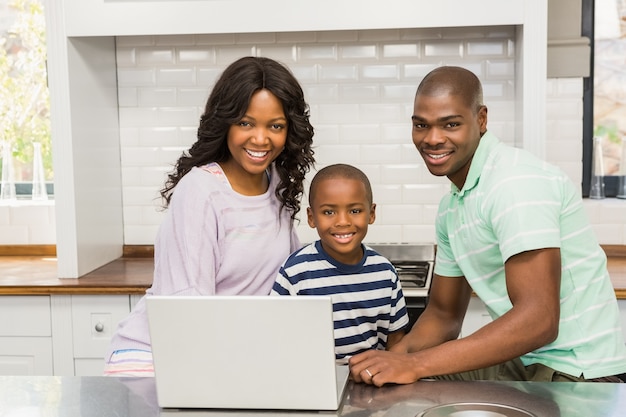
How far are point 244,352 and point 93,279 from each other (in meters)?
2.06

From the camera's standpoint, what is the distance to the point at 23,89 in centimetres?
433

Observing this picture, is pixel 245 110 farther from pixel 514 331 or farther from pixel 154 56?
pixel 154 56

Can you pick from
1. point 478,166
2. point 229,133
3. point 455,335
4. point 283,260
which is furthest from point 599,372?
point 229,133

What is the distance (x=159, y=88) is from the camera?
4000mm

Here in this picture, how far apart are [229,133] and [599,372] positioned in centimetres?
117

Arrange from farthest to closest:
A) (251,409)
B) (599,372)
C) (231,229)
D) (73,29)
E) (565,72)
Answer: (565,72) < (73,29) < (231,229) < (599,372) < (251,409)

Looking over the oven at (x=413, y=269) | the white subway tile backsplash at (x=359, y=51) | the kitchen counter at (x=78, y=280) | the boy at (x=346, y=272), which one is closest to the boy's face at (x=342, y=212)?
the boy at (x=346, y=272)

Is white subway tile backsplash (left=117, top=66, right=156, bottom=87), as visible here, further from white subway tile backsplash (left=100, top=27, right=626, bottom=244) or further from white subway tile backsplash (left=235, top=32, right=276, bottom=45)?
white subway tile backsplash (left=235, top=32, right=276, bottom=45)

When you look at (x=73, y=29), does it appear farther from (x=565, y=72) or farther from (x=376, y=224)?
(x=565, y=72)

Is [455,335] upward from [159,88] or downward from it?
downward

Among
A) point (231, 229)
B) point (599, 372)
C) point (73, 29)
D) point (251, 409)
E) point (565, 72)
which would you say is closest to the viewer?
point (251, 409)

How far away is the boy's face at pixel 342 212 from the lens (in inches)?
90.8

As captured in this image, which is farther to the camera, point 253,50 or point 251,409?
point 253,50

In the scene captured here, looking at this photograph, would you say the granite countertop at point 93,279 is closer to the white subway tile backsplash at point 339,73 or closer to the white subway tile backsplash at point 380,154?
the white subway tile backsplash at point 380,154
